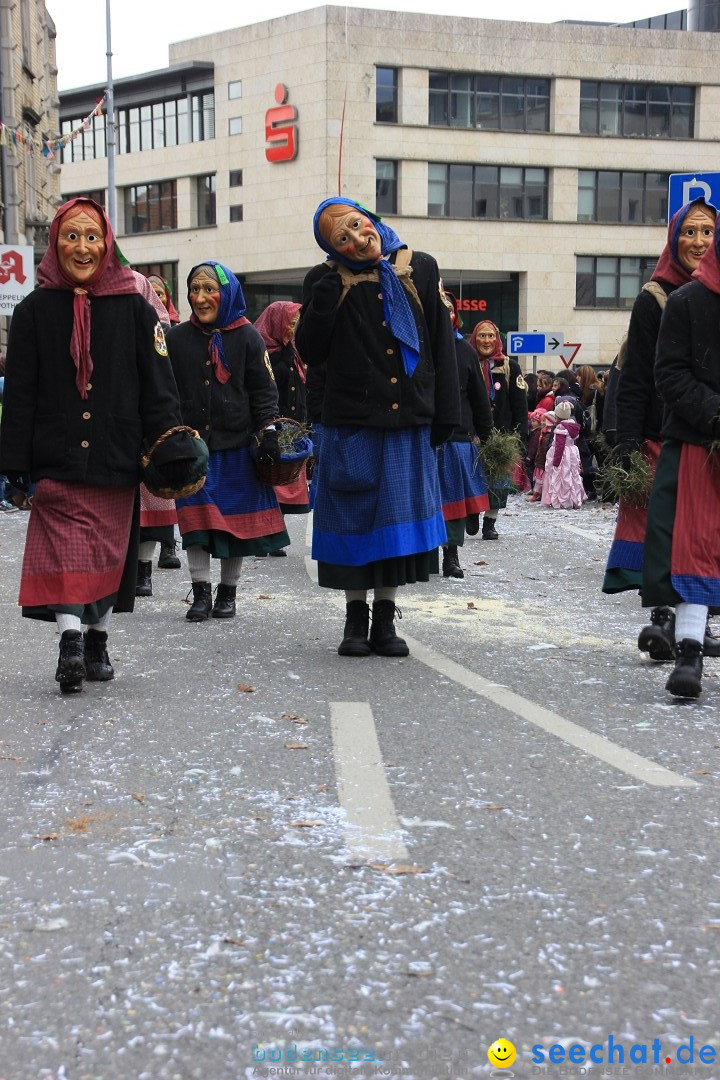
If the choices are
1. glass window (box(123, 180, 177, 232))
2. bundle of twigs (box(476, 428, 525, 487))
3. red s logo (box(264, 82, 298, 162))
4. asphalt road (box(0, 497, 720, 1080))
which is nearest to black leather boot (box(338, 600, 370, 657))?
asphalt road (box(0, 497, 720, 1080))

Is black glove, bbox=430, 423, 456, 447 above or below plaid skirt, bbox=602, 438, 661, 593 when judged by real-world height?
above

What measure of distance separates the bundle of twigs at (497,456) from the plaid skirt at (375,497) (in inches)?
230

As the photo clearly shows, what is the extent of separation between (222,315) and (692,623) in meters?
3.88

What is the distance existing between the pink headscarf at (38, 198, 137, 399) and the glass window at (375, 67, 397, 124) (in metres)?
50.1

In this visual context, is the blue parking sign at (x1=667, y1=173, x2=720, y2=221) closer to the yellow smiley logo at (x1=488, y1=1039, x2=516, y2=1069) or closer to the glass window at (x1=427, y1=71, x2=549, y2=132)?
the yellow smiley logo at (x1=488, y1=1039, x2=516, y2=1069)

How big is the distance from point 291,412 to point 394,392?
21.0ft

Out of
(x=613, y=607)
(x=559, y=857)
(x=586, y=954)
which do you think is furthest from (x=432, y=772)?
(x=613, y=607)

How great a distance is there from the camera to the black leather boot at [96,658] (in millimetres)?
6298

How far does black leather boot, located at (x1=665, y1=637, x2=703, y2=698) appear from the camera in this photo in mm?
5730

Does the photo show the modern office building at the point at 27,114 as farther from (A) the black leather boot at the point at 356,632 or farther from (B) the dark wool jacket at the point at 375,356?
(A) the black leather boot at the point at 356,632

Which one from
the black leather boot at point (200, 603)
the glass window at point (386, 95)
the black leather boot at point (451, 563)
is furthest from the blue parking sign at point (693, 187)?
the glass window at point (386, 95)

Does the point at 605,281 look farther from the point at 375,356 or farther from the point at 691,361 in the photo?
the point at 691,361

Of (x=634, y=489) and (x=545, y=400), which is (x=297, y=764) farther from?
(x=545, y=400)

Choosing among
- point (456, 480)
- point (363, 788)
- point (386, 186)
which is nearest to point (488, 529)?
point (456, 480)
